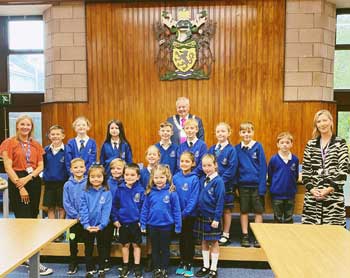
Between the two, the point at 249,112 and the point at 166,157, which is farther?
the point at 249,112

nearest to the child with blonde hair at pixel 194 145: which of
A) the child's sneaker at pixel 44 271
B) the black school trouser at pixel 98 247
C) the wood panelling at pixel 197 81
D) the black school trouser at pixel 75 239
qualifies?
the black school trouser at pixel 98 247

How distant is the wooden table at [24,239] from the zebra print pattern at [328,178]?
1.95 meters

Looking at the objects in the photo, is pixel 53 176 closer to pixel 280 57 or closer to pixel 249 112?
pixel 249 112

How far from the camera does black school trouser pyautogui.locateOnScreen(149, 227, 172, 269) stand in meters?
3.42

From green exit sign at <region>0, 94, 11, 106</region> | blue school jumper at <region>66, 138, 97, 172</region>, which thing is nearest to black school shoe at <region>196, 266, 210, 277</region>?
blue school jumper at <region>66, 138, 97, 172</region>

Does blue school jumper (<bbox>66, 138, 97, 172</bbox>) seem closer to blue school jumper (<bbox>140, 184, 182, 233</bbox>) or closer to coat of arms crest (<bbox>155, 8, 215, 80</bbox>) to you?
blue school jumper (<bbox>140, 184, 182, 233</bbox>)

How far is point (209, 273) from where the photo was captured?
3502mm

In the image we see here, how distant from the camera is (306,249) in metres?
2.02

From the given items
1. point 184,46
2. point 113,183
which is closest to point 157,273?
point 113,183

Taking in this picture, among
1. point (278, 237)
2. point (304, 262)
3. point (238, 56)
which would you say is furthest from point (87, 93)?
point (304, 262)

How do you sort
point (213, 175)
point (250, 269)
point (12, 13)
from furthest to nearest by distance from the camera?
point (12, 13) → point (250, 269) → point (213, 175)

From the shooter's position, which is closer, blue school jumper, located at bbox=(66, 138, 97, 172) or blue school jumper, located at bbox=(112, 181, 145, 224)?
blue school jumper, located at bbox=(112, 181, 145, 224)

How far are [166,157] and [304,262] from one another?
2159 mm

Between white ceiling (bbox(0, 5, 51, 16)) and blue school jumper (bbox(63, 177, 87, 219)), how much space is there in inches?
141
